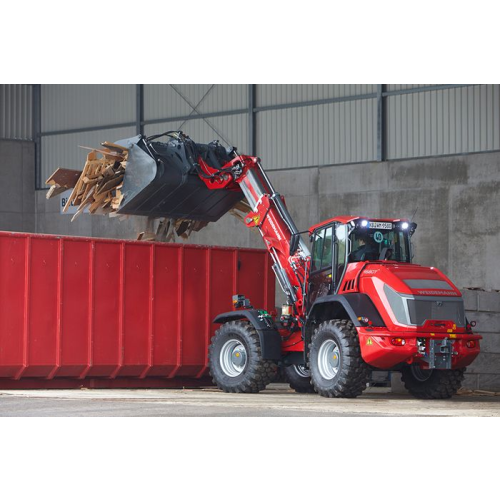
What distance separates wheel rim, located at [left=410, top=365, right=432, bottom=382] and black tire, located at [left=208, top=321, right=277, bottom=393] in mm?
2225

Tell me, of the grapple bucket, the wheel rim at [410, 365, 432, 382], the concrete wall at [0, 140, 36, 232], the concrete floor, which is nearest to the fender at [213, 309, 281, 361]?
the concrete floor

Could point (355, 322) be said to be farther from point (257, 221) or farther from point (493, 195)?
point (493, 195)

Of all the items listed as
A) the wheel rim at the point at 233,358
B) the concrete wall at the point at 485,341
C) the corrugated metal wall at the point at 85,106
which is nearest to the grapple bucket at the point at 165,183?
the wheel rim at the point at 233,358

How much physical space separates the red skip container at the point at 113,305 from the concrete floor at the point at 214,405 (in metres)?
0.83

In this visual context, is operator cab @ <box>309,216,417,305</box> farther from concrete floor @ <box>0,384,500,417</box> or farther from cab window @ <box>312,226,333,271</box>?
concrete floor @ <box>0,384,500,417</box>

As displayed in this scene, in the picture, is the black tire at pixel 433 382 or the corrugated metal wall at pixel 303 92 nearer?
the black tire at pixel 433 382

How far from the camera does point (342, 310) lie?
15.7 m

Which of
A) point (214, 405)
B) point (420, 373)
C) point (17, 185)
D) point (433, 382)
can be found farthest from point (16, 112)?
point (214, 405)

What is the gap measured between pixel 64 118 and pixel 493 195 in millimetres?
16481

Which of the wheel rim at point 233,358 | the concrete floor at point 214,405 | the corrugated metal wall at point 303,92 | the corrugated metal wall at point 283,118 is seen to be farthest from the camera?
the corrugated metal wall at point 303,92

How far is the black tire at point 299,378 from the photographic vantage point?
17469 mm

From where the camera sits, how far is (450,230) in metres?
27.9

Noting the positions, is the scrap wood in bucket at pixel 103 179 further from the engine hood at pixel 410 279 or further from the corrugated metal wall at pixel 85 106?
the corrugated metal wall at pixel 85 106

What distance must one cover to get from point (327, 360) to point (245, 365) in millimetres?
1849
